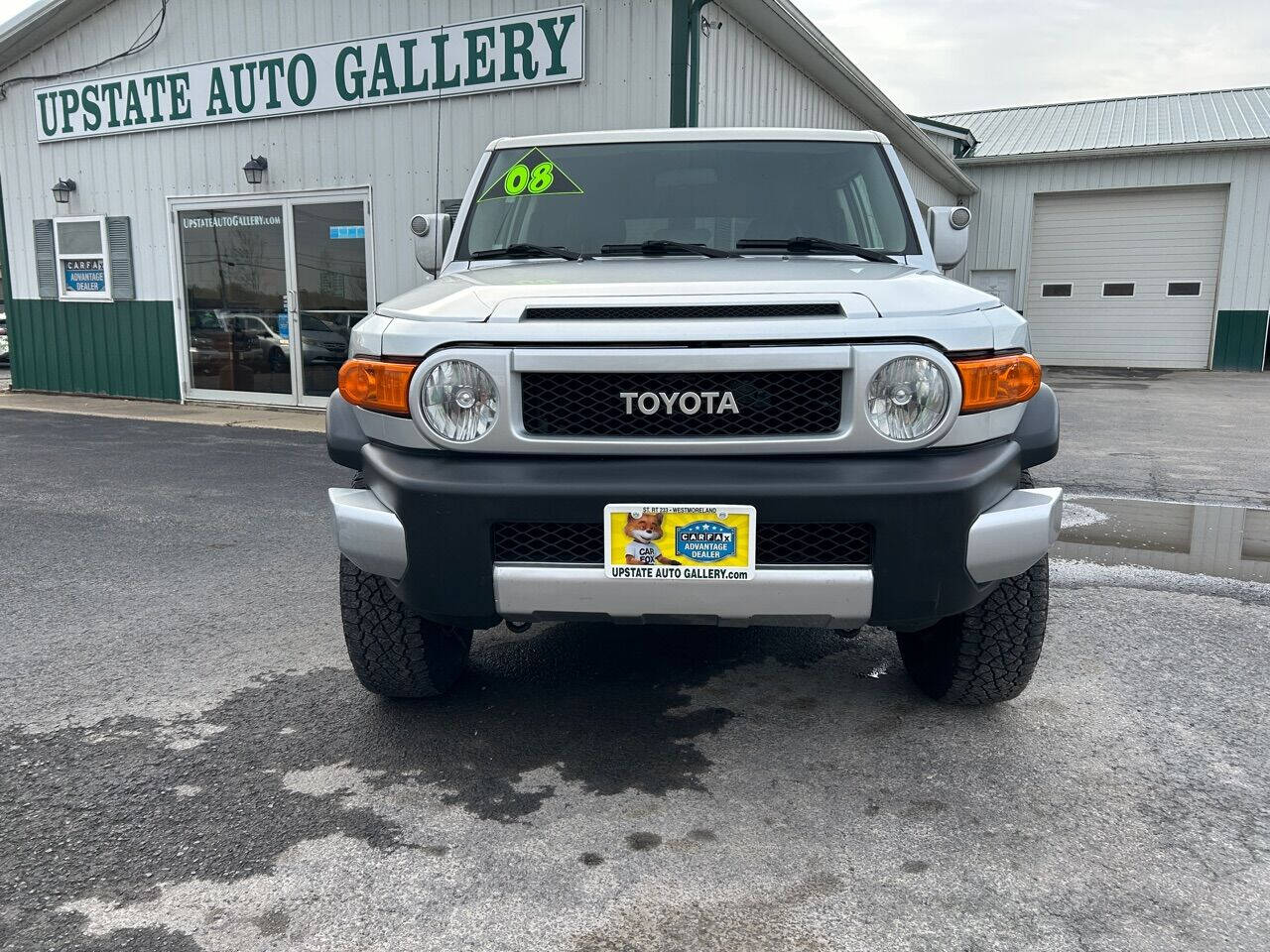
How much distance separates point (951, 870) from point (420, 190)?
9.06m

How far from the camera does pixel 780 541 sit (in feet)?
7.54

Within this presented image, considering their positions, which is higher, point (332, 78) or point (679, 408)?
point (332, 78)

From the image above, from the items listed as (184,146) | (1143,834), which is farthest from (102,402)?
(1143,834)

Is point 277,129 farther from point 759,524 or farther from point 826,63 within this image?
point 759,524

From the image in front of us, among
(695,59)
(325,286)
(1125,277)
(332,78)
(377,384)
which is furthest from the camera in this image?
(1125,277)

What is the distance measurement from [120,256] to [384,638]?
1135cm

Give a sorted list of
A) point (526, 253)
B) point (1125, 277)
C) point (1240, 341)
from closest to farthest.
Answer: point (526, 253) < point (1240, 341) < point (1125, 277)

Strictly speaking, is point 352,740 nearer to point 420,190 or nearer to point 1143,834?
point 1143,834

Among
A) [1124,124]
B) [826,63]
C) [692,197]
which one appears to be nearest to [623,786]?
[692,197]

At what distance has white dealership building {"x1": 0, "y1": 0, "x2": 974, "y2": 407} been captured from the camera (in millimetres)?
8867

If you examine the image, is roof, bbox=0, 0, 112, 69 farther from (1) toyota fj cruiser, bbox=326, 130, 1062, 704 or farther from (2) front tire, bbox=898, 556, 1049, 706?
(2) front tire, bbox=898, 556, 1049, 706

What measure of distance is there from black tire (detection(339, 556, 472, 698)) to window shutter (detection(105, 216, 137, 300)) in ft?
36.3

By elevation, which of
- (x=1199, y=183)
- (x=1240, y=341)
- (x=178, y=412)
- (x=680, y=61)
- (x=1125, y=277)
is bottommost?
(x=178, y=412)

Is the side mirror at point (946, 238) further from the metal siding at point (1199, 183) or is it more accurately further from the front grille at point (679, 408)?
the metal siding at point (1199, 183)
